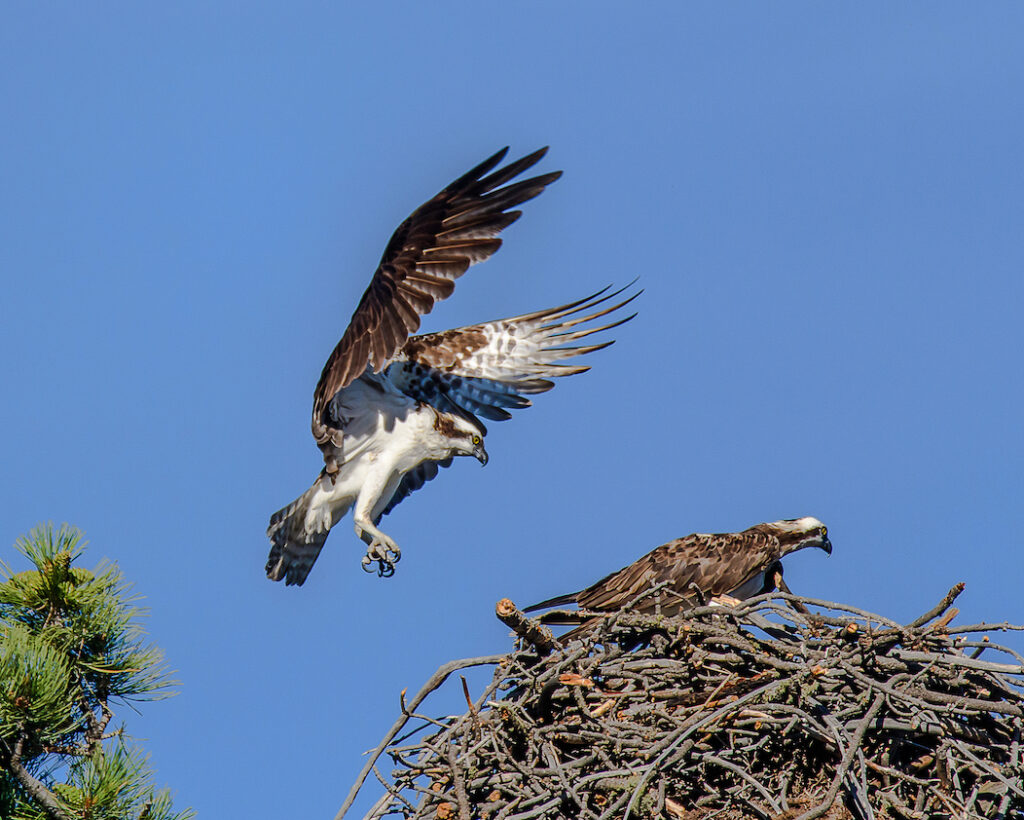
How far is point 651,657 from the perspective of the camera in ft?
19.4

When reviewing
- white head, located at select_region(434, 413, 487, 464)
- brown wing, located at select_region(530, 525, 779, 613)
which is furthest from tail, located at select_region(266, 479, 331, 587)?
brown wing, located at select_region(530, 525, 779, 613)

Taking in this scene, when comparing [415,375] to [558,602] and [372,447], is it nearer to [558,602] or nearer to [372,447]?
[372,447]

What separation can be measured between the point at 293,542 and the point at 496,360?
65.5 inches

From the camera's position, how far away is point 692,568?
24.0ft

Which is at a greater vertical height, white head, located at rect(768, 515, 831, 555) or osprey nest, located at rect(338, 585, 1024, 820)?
white head, located at rect(768, 515, 831, 555)

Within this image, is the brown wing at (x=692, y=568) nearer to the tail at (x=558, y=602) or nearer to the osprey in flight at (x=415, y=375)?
the tail at (x=558, y=602)

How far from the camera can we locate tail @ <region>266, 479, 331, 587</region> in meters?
8.12

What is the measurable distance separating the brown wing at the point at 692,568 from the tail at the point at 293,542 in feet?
5.93

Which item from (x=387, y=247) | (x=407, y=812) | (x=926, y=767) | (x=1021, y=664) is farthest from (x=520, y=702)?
(x=387, y=247)

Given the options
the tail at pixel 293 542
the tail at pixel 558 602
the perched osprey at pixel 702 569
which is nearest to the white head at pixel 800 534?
the perched osprey at pixel 702 569

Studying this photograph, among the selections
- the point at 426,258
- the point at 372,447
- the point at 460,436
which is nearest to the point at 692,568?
the point at 460,436

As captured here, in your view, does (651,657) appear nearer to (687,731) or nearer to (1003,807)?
(687,731)

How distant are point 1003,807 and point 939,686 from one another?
629 mm

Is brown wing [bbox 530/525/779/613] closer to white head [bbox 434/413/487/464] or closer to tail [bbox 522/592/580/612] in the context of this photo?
tail [bbox 522/592/580/612]
